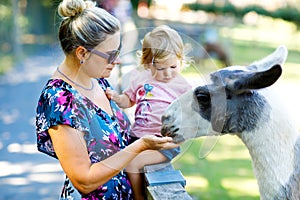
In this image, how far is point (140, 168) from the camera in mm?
1974

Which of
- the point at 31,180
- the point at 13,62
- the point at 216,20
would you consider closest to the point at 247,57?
the point at 216,20

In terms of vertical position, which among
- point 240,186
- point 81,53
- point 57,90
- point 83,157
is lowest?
point 240,186

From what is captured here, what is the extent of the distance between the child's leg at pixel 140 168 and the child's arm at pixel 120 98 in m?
0.20

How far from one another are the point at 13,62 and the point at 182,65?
9.68 metres

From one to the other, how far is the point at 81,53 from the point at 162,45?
30 cm

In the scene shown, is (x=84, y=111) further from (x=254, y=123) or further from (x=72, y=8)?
(x=254, y=123)

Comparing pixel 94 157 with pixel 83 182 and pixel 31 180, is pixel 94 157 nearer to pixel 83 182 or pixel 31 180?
pixel 83 182

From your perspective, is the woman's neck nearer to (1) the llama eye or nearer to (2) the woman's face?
(2) the woman's face

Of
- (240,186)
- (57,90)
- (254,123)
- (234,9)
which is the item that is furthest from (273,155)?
(234,9)

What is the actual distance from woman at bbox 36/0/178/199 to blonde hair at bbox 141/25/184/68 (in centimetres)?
11

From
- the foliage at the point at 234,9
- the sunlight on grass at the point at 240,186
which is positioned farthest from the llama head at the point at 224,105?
the foliage at the point at 234,9

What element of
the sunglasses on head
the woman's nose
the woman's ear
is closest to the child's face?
the woman's nose

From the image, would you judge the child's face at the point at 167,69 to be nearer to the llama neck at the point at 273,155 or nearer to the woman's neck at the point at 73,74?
the woman's neck at the point at 73,74

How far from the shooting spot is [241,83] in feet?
6.39
